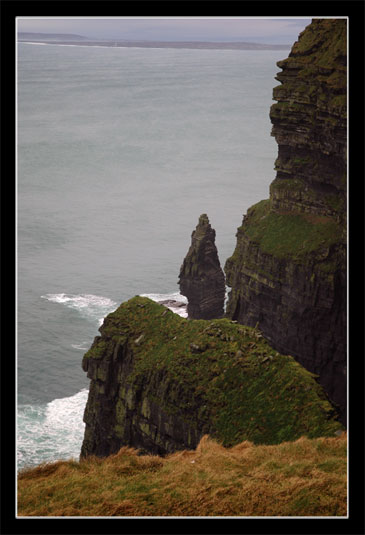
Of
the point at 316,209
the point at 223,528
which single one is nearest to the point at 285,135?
the point at 316,209

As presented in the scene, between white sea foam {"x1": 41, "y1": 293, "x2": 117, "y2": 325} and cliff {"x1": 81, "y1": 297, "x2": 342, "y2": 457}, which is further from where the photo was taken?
white sea foam {"x1": 41, "y1": 293, "x2": 117, "y2": 325}

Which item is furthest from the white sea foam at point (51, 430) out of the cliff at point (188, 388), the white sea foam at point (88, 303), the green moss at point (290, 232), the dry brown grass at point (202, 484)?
the dry brown grass at point (202, 484)

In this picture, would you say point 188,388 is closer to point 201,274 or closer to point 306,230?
point 306,230

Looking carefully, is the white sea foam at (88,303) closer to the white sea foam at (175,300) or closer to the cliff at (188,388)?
the white sea foam at (175,300)

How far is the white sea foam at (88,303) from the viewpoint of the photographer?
106 m

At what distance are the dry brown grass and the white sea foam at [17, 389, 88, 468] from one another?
37.3 metres

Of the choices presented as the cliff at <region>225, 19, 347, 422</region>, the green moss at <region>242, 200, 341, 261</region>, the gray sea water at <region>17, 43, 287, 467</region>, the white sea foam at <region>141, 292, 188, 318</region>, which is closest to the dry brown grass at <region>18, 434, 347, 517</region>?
the gray sea water at <region>17, 43, 287, 467</region>

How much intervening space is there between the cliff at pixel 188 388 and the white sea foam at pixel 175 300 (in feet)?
149

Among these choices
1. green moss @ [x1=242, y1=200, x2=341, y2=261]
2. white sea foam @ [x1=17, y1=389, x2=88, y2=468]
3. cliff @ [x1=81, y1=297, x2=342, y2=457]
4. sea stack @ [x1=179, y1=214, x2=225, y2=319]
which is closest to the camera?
cliff @ [x1=81, y1=297, x2=342, y2=457]

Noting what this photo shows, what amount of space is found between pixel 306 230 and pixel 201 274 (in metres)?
23.5

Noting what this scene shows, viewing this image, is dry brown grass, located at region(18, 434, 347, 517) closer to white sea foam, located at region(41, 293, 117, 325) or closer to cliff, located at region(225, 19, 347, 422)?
cliff, located at region(225, 19, 347, 422)

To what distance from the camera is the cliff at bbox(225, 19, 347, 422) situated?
74.1m

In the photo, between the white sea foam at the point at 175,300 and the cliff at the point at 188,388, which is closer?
the cliff at the point at 188,388

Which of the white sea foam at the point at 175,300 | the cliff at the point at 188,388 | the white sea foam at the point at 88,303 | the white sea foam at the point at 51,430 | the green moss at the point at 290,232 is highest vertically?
the green moss at the point at 290,232
